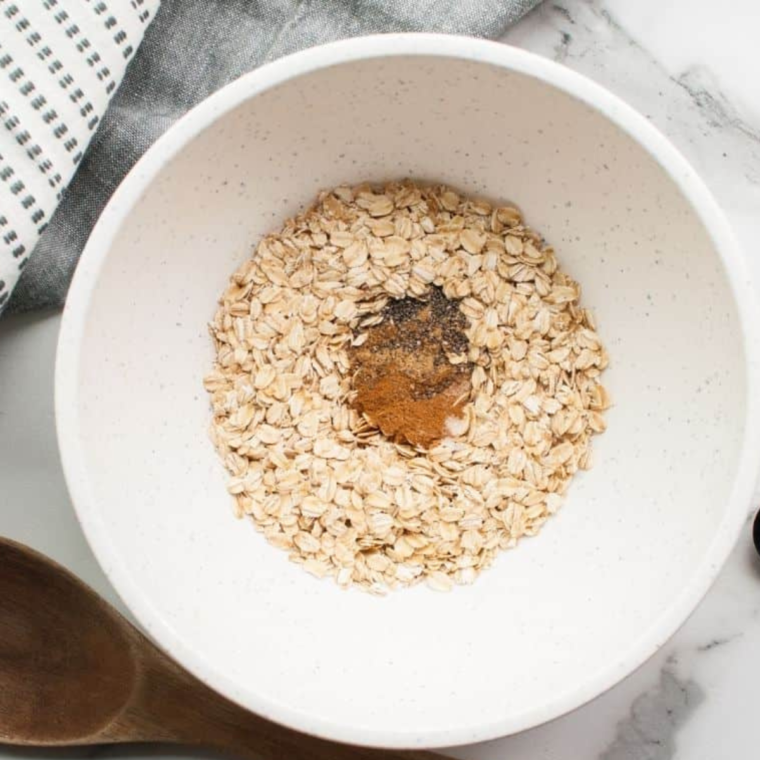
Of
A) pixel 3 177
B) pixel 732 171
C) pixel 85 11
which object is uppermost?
pixel 732 171

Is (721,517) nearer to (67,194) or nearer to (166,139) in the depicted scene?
(166,139)

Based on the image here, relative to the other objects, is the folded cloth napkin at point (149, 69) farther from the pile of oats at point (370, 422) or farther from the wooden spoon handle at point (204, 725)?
the wooden spoon handle at point (204, 725)

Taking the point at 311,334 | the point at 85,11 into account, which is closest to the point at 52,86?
the point at 85,11

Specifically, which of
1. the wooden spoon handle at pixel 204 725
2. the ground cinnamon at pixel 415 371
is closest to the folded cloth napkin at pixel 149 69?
the ground cinnamon at pixel 415 371

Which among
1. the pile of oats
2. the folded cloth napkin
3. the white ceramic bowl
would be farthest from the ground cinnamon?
the folded cloth napkin

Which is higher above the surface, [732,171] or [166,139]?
[732,171]

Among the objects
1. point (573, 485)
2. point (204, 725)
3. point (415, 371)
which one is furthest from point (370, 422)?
point (204, 725)

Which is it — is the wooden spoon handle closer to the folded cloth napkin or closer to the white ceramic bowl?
the white ceramic bowl

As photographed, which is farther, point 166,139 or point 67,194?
point 67,194
